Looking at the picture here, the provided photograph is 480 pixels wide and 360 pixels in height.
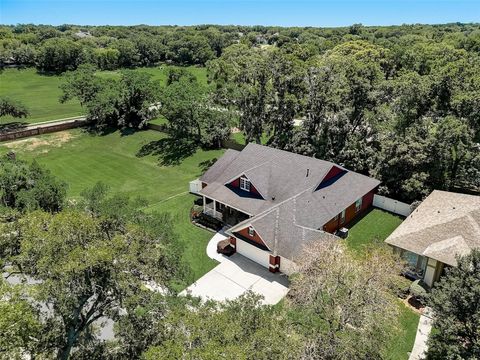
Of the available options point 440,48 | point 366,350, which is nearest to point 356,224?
point 366,350

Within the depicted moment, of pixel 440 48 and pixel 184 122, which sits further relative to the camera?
pixel 440 48

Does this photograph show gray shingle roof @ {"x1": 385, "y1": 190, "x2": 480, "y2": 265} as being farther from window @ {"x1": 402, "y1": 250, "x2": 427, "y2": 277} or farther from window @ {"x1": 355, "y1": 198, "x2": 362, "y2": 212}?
window @ {"x1": 355, "y1": 198, "x2": 362, "y2": 212}

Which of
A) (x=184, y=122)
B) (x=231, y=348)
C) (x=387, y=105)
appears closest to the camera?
(x=231, y=348)

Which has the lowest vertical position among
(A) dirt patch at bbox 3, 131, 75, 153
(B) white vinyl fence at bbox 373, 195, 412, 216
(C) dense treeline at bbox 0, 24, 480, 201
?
(A) dirt patch at bbox 3, 131, 75, 153

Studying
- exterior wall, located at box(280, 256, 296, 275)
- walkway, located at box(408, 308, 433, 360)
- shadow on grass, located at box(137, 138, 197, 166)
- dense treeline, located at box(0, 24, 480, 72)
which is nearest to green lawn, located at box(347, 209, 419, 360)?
walkway, located at box(408, 308, 433, 360)

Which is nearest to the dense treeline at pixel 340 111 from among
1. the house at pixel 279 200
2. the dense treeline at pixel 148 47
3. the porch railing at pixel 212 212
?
the house at pixel 279 200

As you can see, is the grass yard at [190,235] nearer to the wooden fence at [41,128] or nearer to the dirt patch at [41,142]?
the dirt patch at [41,142]

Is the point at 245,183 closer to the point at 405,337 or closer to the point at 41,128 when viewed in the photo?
the point at 405,337

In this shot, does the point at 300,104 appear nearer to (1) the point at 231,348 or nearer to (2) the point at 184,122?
(2) the point at 184,122
